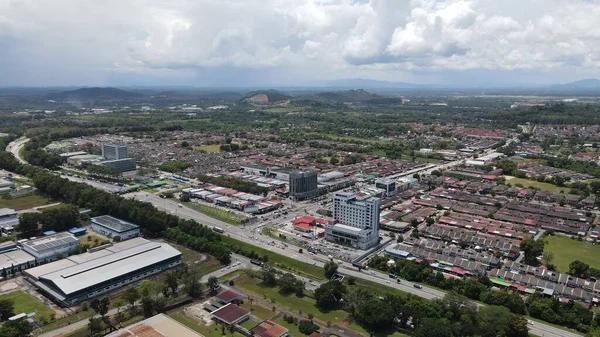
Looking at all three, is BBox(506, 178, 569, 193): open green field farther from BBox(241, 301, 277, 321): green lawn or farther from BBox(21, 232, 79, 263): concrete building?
BBox(21, 232, 79, 263): concrete building

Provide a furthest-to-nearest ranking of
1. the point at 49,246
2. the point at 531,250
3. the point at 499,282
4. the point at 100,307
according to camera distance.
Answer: the point at 531,250
the point at 49,246
the point at 499,282
the point at 100,307

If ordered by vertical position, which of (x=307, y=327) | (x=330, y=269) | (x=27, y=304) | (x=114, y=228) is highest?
(x=114, y=228)

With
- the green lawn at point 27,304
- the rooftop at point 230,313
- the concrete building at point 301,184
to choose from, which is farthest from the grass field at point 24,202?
the rooftop at point 230,313

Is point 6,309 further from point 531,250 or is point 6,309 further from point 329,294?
point 531,250

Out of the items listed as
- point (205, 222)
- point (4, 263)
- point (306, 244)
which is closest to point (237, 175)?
point (205, 222)

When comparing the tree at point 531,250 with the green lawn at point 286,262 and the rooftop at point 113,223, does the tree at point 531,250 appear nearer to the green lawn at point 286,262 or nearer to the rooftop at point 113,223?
the green lawn at point 286,262

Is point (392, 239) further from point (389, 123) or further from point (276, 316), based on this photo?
point (389, 123)

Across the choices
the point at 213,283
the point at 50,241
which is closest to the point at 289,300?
the point at 213,283
